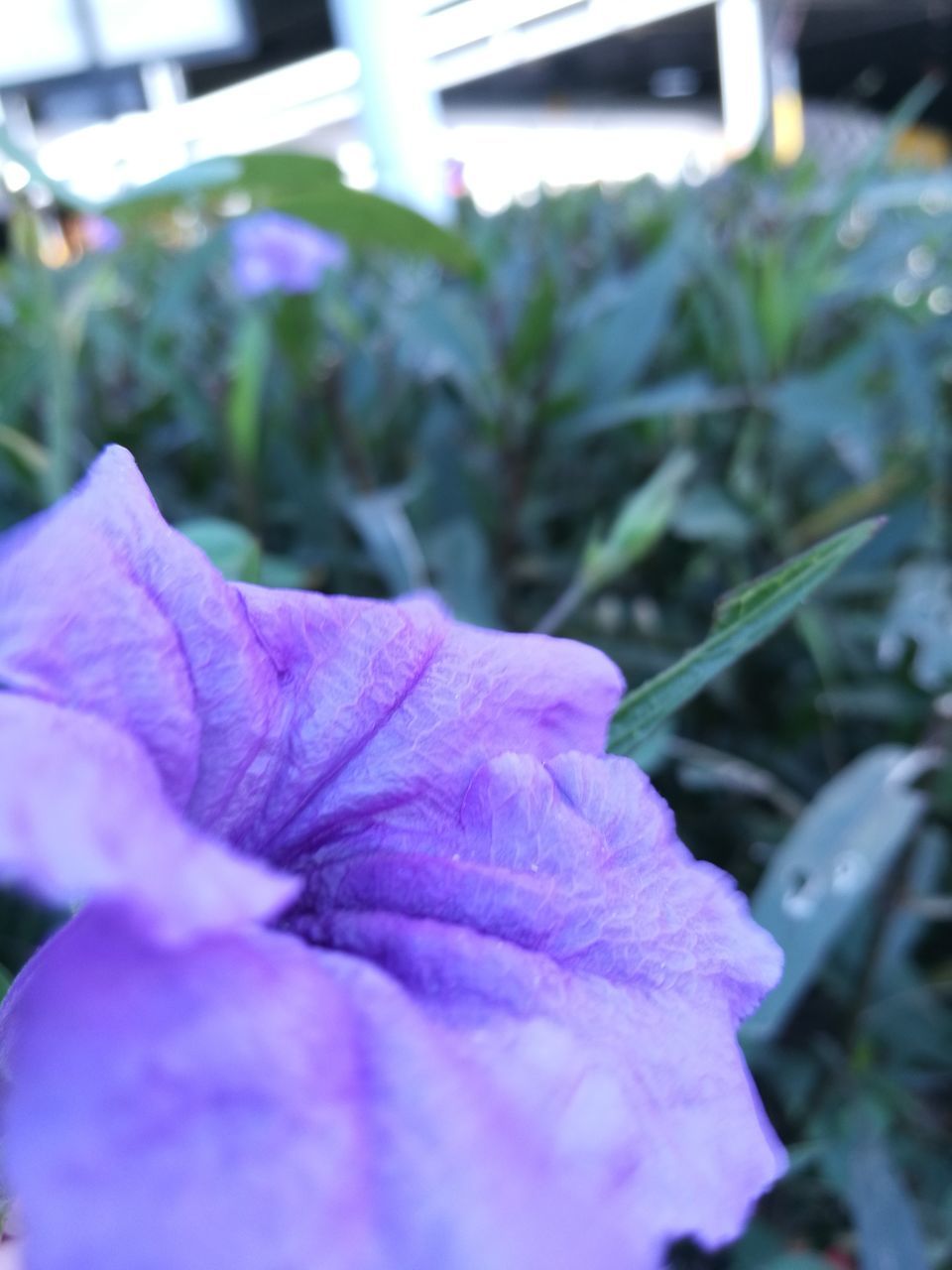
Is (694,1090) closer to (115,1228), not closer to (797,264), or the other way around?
(115,1228)

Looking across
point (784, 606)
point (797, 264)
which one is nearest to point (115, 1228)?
point (784, 606)

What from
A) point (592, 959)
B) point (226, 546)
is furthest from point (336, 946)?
point (226, 546)

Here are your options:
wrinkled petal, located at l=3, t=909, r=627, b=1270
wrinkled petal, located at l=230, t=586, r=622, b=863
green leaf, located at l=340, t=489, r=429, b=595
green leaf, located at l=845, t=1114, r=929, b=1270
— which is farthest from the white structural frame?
green leaf, located at l=845, t=1114, r=929, b=1270

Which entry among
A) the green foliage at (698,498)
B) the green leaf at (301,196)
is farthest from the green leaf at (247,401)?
the green leaf at (301,196)

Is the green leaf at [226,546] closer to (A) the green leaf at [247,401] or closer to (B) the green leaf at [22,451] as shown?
(B) the green leaf at [22,451]

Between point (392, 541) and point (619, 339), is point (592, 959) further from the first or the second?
point (619, 339)
